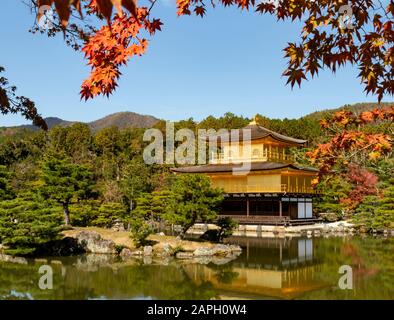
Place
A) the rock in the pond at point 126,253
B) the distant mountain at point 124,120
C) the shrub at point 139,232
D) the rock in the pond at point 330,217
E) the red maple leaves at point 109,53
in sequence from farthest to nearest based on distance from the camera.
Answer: the distant mountain at point 124,120
the rock in the pond at point 330,217
the shrub at point 139,232
the rock in the pond at point 126,253
the red maple leaves at point 109,53

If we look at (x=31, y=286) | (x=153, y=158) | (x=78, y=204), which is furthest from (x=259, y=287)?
(x=153, y=158)

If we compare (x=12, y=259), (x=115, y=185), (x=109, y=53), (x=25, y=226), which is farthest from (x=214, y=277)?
(x=115, y=185)

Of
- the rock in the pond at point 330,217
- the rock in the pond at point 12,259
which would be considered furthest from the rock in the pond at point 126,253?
the rock in the pond at point 330,217

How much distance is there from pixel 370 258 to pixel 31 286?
10174 mm

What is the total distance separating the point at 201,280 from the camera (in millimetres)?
10500

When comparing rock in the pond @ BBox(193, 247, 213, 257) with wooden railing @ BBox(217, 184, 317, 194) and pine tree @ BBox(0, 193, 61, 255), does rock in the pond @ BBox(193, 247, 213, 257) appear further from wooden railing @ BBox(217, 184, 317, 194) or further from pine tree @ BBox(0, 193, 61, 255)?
wooden railing @ BBox(217, 184, 317, 194)

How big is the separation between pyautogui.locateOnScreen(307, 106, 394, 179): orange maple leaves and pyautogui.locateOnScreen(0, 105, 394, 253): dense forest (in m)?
0.08

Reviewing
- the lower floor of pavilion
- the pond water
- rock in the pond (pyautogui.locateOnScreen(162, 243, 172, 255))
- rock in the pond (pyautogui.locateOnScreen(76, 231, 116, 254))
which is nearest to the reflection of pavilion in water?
the pond water

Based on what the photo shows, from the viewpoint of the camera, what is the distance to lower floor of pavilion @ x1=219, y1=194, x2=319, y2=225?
2400 centimetres

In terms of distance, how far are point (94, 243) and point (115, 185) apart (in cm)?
1193

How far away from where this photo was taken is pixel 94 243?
14.8 meters

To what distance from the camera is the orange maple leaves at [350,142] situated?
3705 mm

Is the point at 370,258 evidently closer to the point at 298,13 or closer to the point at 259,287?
the point at 259,287

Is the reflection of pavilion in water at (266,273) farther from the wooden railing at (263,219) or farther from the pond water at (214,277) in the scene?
the wooden railing at (263,219)
